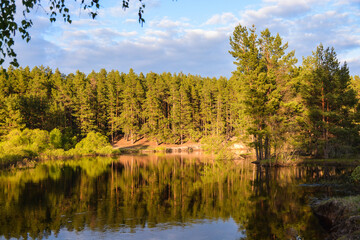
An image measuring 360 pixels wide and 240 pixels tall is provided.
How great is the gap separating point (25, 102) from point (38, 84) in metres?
17.2

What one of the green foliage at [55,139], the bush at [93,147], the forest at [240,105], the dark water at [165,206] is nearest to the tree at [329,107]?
the forest at [240,105]

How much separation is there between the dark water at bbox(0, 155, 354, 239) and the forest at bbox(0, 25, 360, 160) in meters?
12.7

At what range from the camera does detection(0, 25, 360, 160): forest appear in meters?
38.4

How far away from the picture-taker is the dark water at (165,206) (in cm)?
1314

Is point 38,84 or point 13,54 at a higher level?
point 38,84

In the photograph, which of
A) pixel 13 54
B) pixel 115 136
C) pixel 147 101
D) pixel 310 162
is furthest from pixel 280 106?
pixel 115 136

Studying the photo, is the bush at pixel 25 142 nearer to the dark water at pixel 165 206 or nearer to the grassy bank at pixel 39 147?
the grassy bank at pixel 39 147

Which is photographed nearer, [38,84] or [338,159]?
[338,159]

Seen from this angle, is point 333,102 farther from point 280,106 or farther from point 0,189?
point 0,189

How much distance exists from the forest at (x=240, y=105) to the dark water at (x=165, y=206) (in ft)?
41.7

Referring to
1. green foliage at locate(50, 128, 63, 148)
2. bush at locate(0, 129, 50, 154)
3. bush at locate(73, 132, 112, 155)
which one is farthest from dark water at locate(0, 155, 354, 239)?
bush at locate(73, 132, 112, 155)

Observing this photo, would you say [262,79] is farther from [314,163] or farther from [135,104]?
[135,104]

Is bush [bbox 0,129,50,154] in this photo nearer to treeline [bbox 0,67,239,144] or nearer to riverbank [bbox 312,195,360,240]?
treeline [bbox 0,67,239,144]

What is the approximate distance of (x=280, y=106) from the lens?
3962 cm
